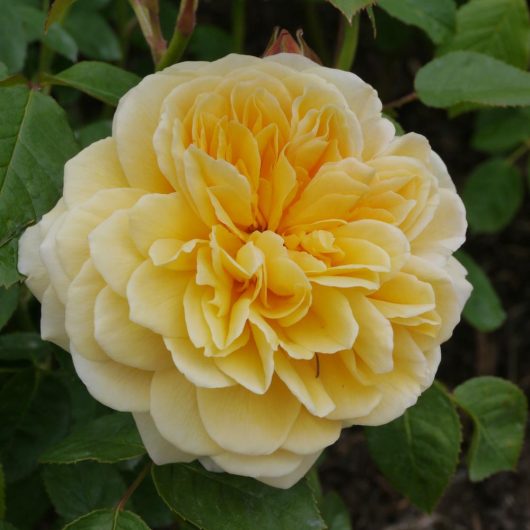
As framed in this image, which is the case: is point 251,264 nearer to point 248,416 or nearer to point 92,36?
point 248,416

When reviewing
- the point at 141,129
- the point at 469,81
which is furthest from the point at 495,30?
the point at 141,129

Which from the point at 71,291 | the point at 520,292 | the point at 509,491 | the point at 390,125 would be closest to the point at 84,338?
the point at 71,291

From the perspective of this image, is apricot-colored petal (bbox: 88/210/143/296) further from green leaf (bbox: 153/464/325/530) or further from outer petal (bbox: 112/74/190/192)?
green leaf (bbox: 153/464/325/530)

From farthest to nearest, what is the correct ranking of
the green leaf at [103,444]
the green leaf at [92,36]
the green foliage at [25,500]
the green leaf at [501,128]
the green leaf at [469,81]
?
the green leaf at [501,128]
the green leaf at [92,36]
the green foliage at [25,500]
the green leaf at [469,81]
the green leaf at [103,444]

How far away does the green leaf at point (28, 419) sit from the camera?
3.97 ft

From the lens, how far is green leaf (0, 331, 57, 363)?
1.24 metres

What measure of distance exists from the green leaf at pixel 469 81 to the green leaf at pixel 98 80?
0.40m

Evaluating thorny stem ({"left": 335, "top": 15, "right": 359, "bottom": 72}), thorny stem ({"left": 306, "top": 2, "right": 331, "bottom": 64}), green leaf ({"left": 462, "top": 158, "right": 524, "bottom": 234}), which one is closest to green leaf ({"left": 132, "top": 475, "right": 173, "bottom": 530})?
thorny stem ({"left": 335, "top": 15, "right": 359, "bottom": 72})

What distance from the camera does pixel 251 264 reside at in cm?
80

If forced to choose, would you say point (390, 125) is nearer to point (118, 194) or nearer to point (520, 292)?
point (118, 194)

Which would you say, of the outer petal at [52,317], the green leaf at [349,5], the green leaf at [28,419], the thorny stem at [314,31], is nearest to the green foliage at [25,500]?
the green leaf at [28,419]

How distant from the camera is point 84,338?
79 centimetres

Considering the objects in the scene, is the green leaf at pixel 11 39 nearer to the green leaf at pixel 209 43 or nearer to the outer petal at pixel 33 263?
the outer petal at pixel 33 263

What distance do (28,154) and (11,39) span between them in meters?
0.44
